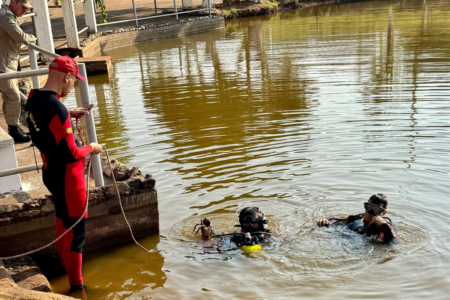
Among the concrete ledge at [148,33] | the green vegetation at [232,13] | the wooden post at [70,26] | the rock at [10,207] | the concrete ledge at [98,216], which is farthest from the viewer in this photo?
the green vegetation at [232,13]

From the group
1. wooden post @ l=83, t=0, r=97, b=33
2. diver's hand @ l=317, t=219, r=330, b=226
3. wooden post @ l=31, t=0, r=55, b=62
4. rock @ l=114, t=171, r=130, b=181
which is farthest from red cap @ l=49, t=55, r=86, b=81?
wooden post @ l=83, t=0, r=97, b=33

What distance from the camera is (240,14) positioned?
28859mm

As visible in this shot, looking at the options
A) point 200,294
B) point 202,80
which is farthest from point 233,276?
point 202,80

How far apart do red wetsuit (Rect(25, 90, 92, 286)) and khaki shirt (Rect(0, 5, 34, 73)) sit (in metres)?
3.08

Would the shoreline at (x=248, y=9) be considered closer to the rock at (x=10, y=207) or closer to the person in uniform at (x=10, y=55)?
Answer: the person in uniform at (x=10, y=55)

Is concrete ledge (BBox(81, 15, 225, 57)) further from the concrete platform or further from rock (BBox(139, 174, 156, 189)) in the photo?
rock (BBox(139, 174, 156, 189))

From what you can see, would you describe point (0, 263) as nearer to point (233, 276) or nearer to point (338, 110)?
point (233, 276)

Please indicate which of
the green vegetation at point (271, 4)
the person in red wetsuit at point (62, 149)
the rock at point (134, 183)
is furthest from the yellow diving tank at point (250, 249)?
the green vegetation at point (271, 4)

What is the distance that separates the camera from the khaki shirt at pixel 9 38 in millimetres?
6703

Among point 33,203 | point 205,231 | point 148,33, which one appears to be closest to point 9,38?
point 33,203

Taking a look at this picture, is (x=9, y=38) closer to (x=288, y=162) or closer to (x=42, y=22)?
(x=288, y=162)

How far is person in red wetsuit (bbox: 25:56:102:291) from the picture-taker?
13.1 feet

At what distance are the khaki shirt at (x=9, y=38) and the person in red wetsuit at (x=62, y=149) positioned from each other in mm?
2895

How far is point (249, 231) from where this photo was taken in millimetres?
5512
